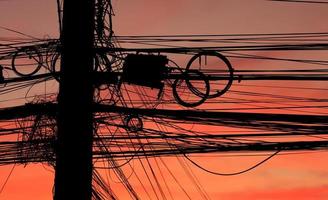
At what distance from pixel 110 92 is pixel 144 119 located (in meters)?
0.78

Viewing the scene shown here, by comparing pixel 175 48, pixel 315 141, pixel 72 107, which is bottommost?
pixel 315 141

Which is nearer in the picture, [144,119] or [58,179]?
[58,179]

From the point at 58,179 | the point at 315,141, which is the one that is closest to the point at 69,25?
the point at 58,179

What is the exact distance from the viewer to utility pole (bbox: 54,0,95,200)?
21.1 feet

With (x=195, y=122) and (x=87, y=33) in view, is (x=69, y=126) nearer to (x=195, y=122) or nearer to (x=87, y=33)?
(x=87, y=33)

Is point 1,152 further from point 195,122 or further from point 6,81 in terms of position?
point 195,122

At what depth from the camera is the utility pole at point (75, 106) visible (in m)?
6.42

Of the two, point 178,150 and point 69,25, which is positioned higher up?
point 69,25

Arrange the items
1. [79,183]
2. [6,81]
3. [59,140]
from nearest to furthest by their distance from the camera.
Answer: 1. [79,183]
2. [59,140]
3. [6,81]

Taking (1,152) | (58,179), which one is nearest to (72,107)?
(58,179)

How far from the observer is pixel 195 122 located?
7.40m

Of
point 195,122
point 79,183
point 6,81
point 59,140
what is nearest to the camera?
point 79,183

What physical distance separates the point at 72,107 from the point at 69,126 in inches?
10.8

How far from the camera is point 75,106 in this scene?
6625 millimetres
